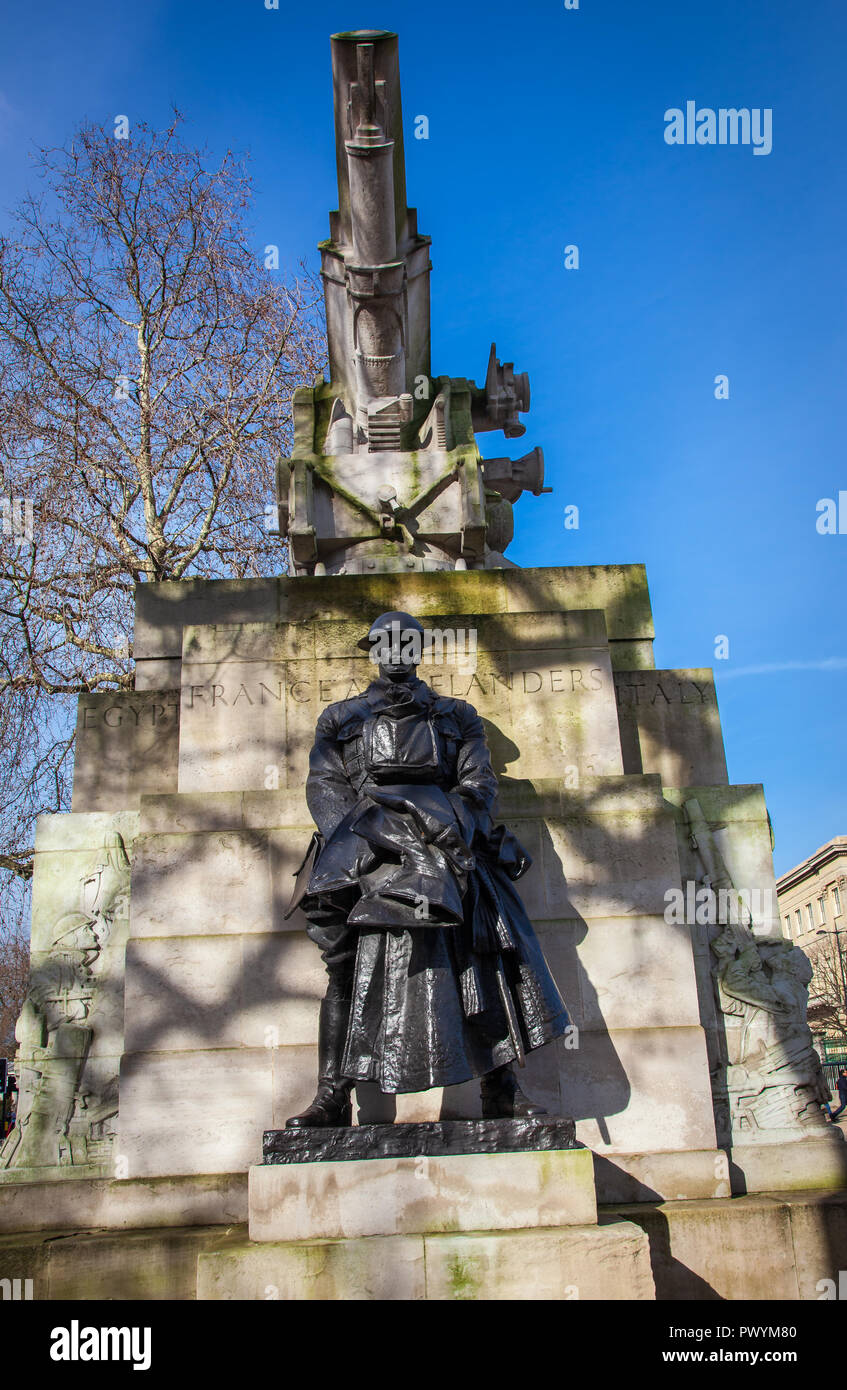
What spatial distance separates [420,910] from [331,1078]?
3.65ft

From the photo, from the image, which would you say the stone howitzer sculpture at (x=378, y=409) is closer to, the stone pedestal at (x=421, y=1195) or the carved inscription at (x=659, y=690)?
the carved inscription at (x=659, y=690)

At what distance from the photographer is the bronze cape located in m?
5.50

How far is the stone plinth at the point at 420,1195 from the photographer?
16.9 ft

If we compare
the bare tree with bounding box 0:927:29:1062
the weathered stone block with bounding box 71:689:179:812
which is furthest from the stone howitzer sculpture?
the bare tree with bounding box 0:927:29:1062

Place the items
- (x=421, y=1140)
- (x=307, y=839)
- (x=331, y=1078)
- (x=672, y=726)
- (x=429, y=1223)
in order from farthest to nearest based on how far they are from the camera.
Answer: (x=672, y=726) → (x=307, y=839) → (x=331, y=1078) → (x=421, y=1140) → (x=429, y=1223)

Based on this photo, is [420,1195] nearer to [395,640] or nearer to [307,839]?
[307,839]

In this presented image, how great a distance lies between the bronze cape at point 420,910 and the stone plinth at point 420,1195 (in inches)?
16.1

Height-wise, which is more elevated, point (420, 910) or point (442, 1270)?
point (420, 910)

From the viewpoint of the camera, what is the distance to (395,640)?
6.60 m

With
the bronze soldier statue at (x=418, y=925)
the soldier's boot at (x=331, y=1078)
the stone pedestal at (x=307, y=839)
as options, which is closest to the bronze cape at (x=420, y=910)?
the bronze soldier statue at (x=418, y=925)

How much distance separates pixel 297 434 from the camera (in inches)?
452

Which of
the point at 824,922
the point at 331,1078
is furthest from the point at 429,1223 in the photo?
the point at 824,922

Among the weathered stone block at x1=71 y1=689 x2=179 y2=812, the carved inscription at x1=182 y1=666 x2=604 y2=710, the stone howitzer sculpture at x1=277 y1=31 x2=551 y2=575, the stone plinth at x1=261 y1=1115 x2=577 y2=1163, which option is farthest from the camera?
the stone howitzer sculpture at x1=277 y1=31 x2=551 y2=575

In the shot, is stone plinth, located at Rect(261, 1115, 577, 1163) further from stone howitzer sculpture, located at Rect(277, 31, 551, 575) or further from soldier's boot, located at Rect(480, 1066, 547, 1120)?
stone howitzer sculpture, located at Rect(277, 31, 551, 575)
